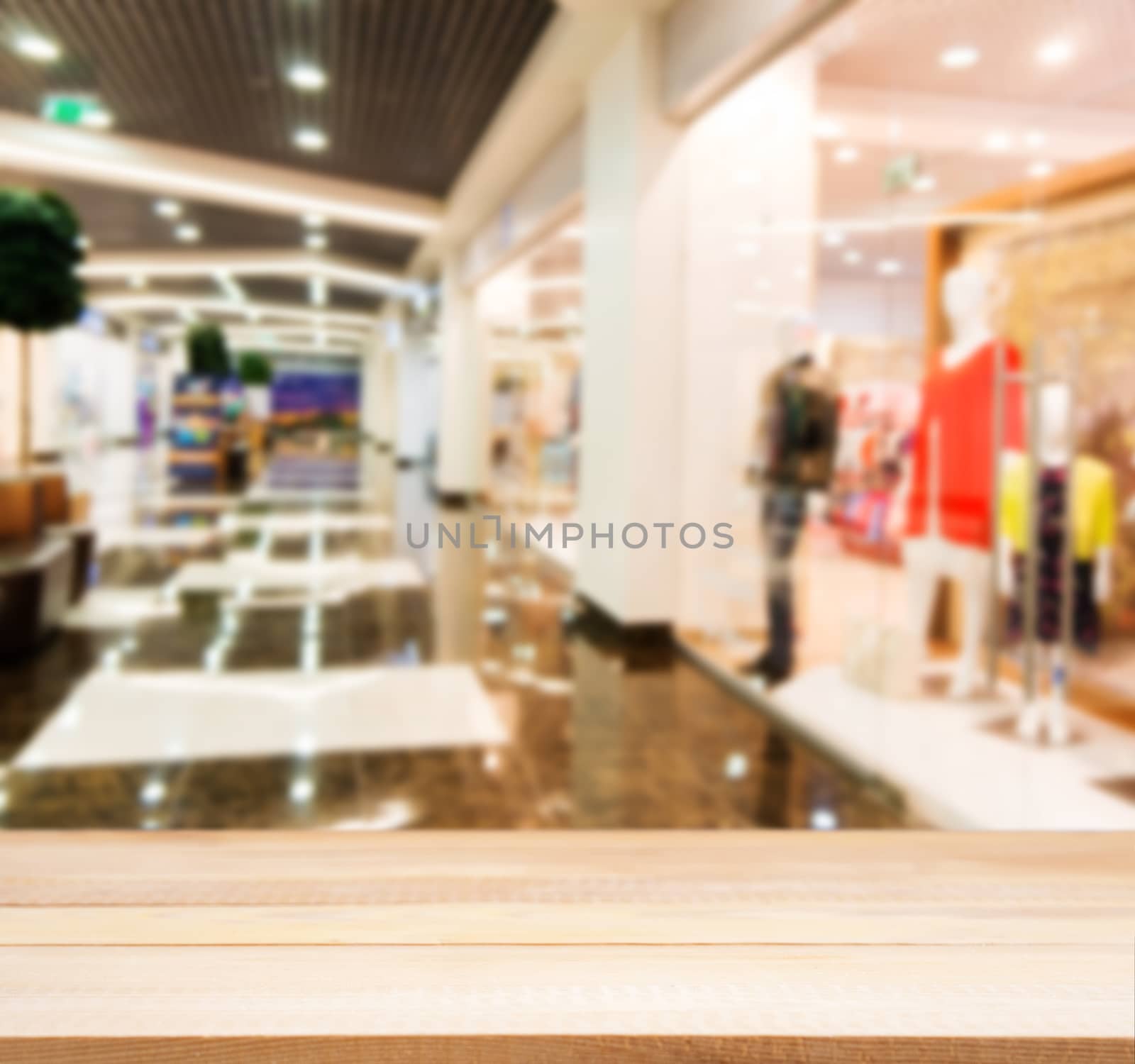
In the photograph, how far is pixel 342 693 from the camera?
4.64 metres

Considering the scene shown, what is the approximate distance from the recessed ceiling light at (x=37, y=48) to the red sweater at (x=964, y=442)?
550 centimetres

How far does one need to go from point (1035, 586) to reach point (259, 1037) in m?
2.96

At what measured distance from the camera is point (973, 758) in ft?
11.3

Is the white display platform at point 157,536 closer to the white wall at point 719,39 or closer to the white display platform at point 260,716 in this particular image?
the white display platform at point 260,716

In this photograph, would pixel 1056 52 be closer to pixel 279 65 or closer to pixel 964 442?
pixel 964 442

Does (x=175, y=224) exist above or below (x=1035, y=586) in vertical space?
above

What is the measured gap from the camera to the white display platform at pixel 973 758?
2.95 metres

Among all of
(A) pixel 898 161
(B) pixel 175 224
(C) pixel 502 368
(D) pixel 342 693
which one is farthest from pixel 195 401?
(A) pixel 898 161

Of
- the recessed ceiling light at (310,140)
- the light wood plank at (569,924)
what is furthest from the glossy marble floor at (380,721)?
the recessed ceiling light at (310,140)

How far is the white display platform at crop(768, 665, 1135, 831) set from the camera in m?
2.95

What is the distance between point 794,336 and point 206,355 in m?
15.9

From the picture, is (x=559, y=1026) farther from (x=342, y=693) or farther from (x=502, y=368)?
(x=502, y=368)

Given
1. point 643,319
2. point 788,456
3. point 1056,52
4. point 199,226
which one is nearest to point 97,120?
point 643,319

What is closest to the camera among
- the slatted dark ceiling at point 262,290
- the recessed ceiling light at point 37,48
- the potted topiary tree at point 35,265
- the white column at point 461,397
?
the potted topiary tree at point 35,265
